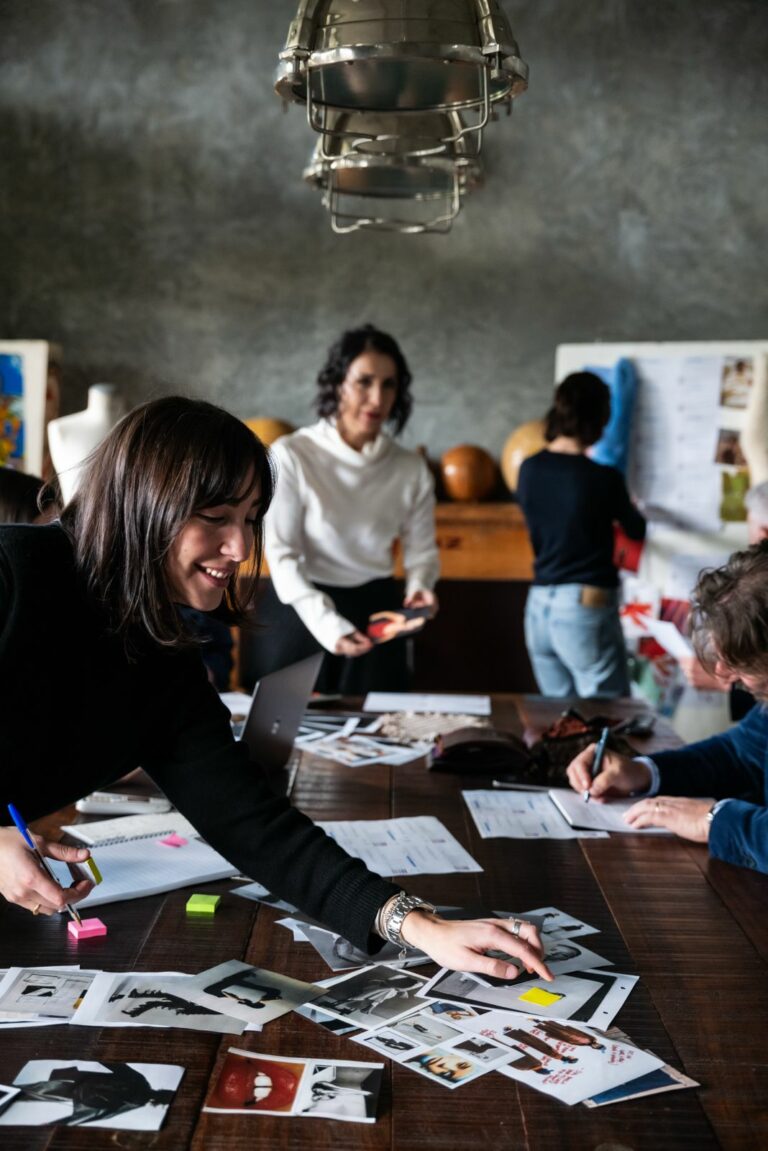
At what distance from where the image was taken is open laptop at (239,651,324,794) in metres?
2.29

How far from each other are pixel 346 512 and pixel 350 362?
18.6 inches

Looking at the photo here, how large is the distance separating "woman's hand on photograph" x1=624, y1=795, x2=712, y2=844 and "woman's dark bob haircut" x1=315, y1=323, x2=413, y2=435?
74.1 inches

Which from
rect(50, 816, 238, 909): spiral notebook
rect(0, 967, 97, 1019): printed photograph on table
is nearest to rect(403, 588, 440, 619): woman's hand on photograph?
rect(50, 816, 238, 909): spiral notebook

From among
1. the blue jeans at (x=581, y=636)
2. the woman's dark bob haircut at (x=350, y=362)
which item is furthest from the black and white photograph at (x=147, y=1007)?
the blue jeans at (x=581, y=636)

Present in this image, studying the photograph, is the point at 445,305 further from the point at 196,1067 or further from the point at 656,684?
the point at 196,1067

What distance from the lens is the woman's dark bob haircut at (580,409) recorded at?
13.7ft

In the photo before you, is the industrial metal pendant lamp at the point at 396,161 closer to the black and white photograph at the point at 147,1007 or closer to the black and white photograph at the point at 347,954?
the black and white photograph at the point at 347,954

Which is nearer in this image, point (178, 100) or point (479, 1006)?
point (479, 1006)

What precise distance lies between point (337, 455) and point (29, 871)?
242 centimetres

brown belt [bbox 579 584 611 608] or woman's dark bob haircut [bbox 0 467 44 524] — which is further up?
woman's dark bob haircut [bbox 0 467 44 524]

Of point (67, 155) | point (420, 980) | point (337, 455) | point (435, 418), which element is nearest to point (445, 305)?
point (435, 418)

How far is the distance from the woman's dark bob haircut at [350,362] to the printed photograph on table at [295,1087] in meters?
2.67

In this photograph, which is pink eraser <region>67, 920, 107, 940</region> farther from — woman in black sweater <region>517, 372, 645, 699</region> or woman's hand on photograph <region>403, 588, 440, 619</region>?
woman in black sweater <region>517, 372, 645, 699</region>

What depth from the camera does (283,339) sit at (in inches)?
239
